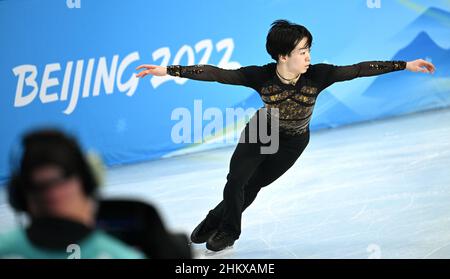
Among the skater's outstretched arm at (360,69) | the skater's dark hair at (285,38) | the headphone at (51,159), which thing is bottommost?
the headphone at (51,159)

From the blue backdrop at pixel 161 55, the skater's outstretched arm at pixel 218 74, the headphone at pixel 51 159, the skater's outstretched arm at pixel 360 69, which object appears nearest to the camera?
the headphone at pixel 51 159

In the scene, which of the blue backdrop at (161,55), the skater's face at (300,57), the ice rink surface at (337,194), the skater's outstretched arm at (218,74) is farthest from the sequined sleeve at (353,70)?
the blue backdrop at (161,55)

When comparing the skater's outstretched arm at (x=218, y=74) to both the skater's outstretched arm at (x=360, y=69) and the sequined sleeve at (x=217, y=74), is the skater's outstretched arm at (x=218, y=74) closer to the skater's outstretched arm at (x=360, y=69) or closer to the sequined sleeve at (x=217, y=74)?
the sequined sleeve at (x=217, y=74)

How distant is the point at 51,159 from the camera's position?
1.18m

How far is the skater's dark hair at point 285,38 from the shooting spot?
12.7 ft

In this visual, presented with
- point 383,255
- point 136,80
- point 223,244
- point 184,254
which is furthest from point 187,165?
point 184,254

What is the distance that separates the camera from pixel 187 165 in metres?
6.45

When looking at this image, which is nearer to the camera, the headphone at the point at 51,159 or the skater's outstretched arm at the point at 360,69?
the headphone at the point at 51,159

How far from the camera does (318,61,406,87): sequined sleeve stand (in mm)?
3979

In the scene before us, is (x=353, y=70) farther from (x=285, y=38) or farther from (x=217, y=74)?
(x=217, y=74)

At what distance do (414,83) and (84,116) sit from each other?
3.52m

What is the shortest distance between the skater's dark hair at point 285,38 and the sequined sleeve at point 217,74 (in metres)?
0.17

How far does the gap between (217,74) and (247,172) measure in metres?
0.57
